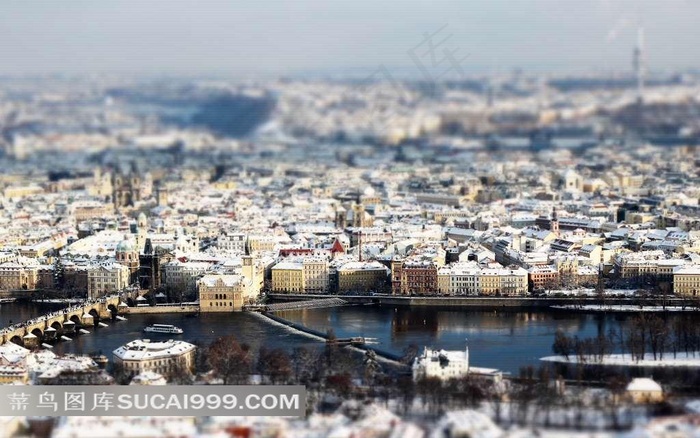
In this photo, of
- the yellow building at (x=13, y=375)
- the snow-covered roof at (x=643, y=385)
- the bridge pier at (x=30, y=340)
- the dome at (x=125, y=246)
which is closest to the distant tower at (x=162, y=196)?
the dome at (x=125, y=246)

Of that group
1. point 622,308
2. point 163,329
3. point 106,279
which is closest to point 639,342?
Answer: point 622,308

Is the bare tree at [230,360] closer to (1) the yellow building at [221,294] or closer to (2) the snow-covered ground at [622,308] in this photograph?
(1) the yellow building at [221,294]

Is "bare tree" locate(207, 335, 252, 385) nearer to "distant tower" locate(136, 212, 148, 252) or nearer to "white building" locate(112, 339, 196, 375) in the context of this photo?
"white building" locate(112, 339, 196, 375)

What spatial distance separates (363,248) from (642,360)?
477cm

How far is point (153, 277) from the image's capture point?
11250mm

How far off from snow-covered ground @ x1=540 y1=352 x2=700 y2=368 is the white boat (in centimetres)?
249

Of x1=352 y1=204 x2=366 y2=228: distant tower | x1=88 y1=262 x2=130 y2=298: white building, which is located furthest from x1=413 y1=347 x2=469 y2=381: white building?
x1=352 y1=204 x2=366 y2=228: distant tower

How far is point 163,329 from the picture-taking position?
9359 millimetres

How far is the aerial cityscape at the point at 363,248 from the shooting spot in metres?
6.98

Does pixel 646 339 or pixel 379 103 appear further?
pixel 379 103

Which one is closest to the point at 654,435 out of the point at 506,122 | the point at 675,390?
the point at 675,390

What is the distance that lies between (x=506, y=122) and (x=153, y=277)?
745 cm

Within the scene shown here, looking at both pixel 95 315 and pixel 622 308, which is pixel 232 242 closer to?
pixel 95 315

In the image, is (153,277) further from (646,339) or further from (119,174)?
(119,174)
